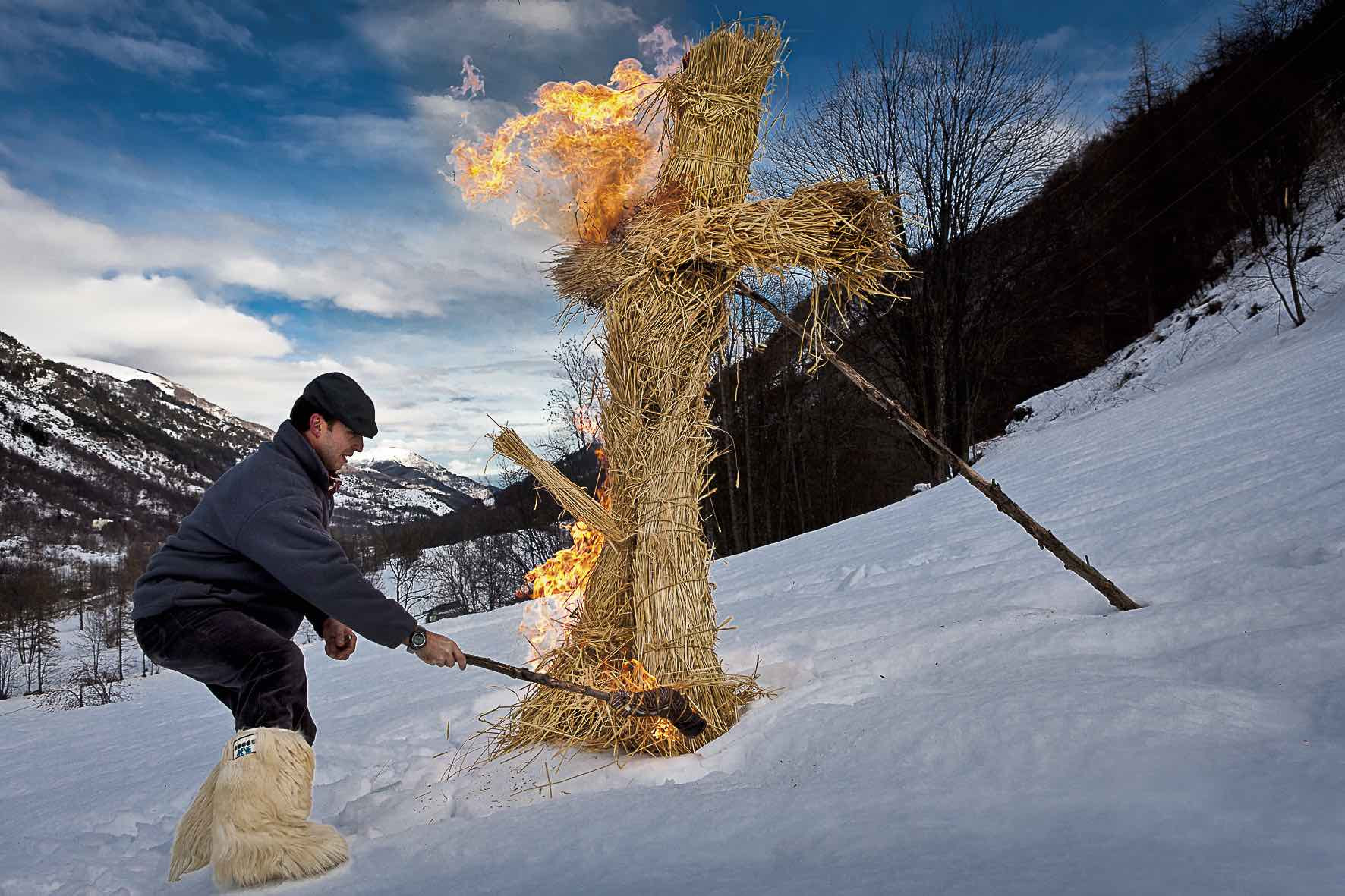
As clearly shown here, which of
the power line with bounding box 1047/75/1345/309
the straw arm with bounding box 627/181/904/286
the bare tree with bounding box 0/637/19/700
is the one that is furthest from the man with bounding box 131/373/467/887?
the bare tree with bounding box 0/637/19/700

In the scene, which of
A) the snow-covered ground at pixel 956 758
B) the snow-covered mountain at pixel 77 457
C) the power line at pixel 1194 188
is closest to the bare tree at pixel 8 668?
the snow-covered ground at pixel 956 758

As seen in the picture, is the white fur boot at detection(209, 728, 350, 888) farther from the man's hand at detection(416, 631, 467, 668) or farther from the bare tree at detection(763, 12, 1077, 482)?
the bare tree at detection(763, 12, 1077, 482)

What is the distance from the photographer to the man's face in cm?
257

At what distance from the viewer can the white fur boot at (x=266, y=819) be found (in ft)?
6.33

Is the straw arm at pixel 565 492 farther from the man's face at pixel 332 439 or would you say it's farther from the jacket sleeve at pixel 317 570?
the jacket sleeve at pixel 317 570

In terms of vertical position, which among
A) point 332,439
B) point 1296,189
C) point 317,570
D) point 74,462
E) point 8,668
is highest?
point 74,462

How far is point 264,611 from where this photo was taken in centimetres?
252

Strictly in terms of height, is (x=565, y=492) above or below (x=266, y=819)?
above

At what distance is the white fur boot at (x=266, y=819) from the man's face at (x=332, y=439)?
3.10 ft

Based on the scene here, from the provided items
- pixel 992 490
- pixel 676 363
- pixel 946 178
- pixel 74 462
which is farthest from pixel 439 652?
pixel 74 462

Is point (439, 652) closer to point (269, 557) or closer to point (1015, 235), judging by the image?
point (269, 557)

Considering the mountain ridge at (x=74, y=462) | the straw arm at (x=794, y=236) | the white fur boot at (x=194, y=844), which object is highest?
the mountain ridge at (x=74, y=462)

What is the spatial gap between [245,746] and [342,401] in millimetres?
1152

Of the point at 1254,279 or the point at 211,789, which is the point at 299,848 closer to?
the point at 211,789
